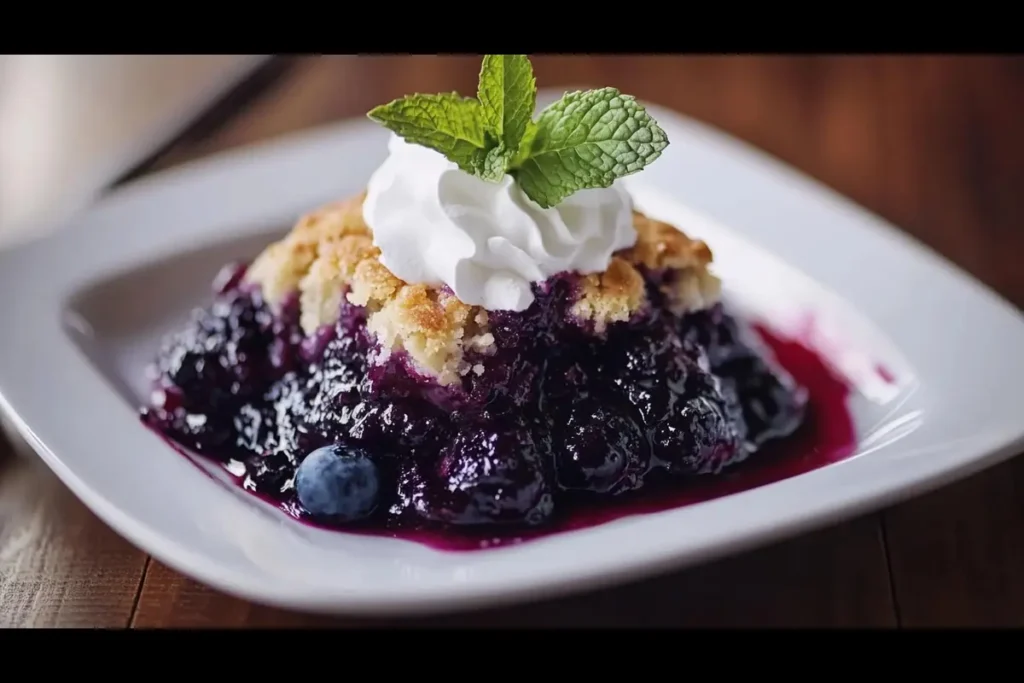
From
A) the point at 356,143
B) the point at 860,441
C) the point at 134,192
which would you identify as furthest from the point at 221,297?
the point at 860,441

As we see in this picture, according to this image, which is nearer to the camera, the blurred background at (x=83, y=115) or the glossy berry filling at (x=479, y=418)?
the glossy berry filling at (x=479, y=418)

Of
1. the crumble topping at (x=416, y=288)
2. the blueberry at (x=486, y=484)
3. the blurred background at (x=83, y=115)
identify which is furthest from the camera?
the blurred background at (x=83, y=115)

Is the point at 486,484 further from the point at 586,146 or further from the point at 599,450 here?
the point at 586,146

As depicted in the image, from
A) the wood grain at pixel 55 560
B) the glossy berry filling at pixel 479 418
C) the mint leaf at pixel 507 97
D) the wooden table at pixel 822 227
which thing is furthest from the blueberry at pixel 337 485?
the mint leaf at pixel 507 97

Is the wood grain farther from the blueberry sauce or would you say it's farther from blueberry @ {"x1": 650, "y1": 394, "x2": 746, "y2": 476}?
blueberry @ {"x1": 650, "y1": 394, "x2": 746, "y2": 476}

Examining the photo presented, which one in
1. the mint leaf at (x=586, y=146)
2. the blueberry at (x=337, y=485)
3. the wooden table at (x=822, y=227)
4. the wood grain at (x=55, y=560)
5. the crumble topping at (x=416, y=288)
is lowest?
the wood grain at (x=55, y=560)

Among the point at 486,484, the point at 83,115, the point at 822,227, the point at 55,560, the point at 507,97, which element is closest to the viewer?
the point at 486,484

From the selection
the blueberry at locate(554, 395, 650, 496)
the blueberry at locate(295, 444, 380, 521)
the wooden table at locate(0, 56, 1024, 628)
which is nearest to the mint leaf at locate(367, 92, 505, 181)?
the blueberry at locate(554, 395, 650, 496)

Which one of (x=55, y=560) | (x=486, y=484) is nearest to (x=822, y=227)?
(x=486, y=484)

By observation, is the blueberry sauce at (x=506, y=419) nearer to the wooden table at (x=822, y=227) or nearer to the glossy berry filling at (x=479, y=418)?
the glossy berry filling at (x=479, y=418)
